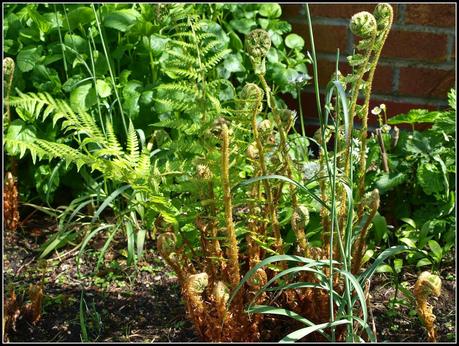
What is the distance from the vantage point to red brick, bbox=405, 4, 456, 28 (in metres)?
2.78

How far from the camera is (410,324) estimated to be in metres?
2.02

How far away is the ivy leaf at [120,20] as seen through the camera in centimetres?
251

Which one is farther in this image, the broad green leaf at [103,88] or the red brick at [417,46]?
the red brick at [417,46]

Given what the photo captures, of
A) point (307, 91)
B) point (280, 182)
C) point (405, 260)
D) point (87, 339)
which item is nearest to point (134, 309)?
point (87, 339)

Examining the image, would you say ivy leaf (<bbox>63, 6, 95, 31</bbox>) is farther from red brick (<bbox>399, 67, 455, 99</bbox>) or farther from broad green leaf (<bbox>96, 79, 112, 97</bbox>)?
red brick (<bbox>399, 67, 455, 99</bbox>)

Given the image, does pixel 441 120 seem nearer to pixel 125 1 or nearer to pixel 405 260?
pixel 405 260

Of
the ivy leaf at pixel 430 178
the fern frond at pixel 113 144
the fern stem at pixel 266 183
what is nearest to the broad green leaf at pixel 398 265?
the ivy leaf at pixel 430 178

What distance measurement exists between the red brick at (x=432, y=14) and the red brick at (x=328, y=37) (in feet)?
0.80

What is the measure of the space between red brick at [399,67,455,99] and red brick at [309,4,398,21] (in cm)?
26

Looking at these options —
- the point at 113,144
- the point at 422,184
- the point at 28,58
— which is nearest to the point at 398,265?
the point at 422,184

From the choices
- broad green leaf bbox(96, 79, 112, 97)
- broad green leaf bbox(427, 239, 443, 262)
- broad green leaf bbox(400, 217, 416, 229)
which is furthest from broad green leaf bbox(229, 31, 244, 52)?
broad green leaf bbox(427, 239, 443, 262)

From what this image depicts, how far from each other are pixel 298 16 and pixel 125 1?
71cm

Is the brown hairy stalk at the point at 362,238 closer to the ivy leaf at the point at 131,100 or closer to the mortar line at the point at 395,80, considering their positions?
the ivy leaf at the point at 131,100

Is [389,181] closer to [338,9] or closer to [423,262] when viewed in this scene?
[423,262]
